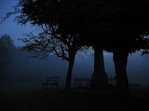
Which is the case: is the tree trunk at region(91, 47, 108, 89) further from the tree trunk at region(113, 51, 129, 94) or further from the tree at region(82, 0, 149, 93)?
the tree at region(82, 0, 149, 93)

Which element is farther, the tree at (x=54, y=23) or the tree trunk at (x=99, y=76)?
the tree trunk at (x=99, y=76)

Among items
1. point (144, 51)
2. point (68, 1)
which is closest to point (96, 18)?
point (68, 1)

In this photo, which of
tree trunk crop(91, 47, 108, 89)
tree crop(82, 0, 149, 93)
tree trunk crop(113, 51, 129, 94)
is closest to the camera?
tree crop(82, 0, 149, 93)

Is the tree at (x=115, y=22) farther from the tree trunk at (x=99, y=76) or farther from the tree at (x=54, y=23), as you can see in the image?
the tree trunk at (x=99, y=76)

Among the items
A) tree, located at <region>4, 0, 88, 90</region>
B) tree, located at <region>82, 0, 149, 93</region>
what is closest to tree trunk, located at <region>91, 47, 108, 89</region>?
tree, located at <region>4, 0, 88, 90</region>

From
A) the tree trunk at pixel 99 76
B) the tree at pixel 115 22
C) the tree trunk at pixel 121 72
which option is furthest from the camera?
the tree trunk at pixel 99 76

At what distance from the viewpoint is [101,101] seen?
59.8 feet

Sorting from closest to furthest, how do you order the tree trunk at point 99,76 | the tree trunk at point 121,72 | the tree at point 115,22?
the tree at point 115,22
the tree trunk at point 121,72
the tree trunk at point 99,76

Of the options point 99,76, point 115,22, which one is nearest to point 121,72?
point 115,22

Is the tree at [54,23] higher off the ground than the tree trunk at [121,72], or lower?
higher

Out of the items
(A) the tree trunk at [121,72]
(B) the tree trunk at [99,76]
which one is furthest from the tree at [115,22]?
(B) the tree trunk at [99,76]

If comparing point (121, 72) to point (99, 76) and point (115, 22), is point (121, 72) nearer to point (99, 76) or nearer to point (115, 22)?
point (115, 22)

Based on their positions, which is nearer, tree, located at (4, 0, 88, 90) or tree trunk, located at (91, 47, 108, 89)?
tree, located at (4, 0, 88, 90)

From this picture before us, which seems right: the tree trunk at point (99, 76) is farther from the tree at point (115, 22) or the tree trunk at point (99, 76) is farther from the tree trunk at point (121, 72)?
the tree at point (115, 22)
